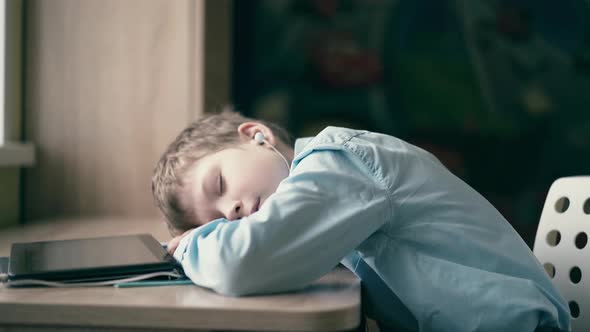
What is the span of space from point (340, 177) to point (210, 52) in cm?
160

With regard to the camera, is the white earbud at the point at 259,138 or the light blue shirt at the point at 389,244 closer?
the light blue shirt at the point at 389,244

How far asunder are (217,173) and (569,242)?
0.63m

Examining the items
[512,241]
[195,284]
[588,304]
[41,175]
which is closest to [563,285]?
[588,304]

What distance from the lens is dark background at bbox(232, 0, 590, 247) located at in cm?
323

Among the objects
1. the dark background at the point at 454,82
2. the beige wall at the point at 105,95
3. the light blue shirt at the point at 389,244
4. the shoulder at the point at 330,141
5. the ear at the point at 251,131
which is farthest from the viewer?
the dark background at the point at 454,82

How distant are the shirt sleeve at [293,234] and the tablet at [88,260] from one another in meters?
0.06

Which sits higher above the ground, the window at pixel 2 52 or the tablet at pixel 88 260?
the window at pixel 2 52

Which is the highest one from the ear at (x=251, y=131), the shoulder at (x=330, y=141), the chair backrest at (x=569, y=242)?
the shoulder at (x=330, y=141)

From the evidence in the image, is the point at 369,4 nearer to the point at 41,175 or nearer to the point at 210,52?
the point at 210,52

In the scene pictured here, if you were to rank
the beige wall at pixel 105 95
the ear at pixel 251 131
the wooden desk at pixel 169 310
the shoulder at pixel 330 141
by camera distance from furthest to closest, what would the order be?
the beige wall at pixel 105 95
the ear at pixel 251 131
the shoulder at pixel 330 141
the wooden desk at pixel 169 310

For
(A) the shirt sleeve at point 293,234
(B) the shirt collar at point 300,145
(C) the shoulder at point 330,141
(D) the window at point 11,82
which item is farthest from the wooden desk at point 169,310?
(D) the window at point 11,82

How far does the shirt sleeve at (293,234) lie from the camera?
79 centimetres

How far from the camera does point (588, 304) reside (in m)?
1.15

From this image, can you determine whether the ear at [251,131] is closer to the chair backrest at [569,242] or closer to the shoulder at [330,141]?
the shoulder at [330,141]
